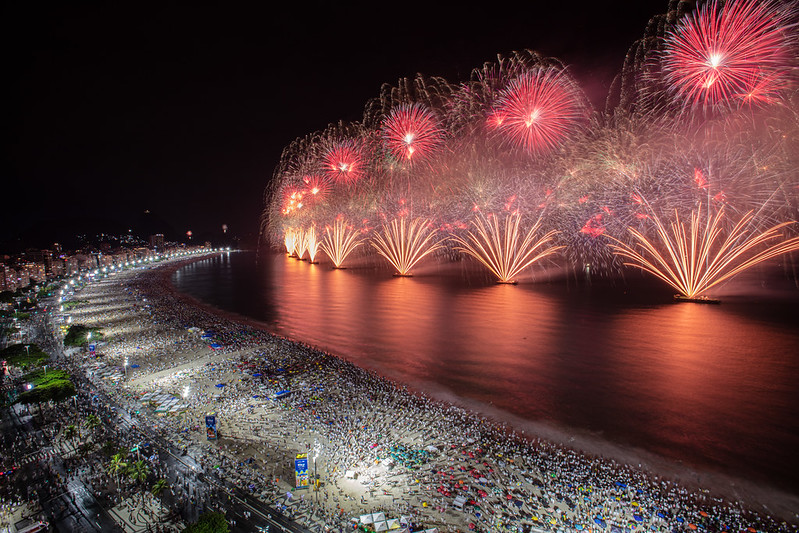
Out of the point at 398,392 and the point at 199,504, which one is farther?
the point at 398,392

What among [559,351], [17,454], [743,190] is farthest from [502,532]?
[743,190]

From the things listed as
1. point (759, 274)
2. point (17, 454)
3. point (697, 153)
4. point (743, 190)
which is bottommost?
point (17, 454)

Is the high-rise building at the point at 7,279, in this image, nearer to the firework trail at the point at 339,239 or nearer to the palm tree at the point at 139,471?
the firework trail at the point at 339,239

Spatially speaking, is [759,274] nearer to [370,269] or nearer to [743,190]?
[743,190]

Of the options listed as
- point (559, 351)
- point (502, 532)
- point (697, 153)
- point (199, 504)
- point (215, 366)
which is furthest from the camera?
point (697, 153)

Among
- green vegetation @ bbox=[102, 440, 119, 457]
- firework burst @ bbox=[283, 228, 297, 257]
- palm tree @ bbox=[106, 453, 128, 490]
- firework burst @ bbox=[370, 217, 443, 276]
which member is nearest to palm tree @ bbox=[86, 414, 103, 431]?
green vegetation @ bbox=[102, 440, 119, 457]

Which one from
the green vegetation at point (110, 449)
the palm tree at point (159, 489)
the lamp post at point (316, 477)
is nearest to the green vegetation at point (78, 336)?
the green vegetation at point (110, 449)

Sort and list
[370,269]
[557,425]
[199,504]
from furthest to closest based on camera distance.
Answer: [370,269]
[557,425]
[199,504]

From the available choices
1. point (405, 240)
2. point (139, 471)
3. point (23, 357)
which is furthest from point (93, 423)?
point (405, 240)
